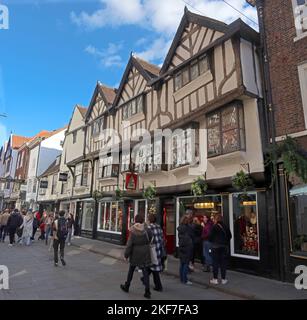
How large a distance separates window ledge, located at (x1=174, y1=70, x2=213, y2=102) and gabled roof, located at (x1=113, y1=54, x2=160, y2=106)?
8.86 ft

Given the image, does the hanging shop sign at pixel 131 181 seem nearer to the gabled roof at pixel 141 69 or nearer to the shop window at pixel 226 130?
the gabled roof at pixel 141 69

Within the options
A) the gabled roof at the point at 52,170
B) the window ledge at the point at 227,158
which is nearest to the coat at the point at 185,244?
the window ledge at the point at 227,158

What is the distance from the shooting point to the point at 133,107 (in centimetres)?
1522

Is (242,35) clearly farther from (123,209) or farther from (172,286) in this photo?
(123,209)

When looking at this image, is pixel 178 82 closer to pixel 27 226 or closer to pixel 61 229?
pixel 61 229

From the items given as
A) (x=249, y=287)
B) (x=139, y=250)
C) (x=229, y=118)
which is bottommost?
(x=249, y=287)

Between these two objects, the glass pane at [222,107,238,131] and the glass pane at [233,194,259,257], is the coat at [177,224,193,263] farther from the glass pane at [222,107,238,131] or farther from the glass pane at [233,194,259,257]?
the glass pane at [222,107,238,131]

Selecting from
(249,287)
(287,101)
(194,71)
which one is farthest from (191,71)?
(249,287)

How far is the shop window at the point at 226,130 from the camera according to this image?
9.27 m

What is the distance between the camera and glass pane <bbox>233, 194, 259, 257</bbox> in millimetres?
8930

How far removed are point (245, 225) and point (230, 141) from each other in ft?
9.08

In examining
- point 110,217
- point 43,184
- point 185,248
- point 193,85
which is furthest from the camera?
point 43,184

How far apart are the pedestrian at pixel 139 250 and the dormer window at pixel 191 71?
6907mm
